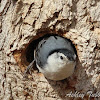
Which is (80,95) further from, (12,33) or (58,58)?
(12,33)

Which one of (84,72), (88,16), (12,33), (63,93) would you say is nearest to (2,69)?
(12,33)

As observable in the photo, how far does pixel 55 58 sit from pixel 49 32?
1.37 ft

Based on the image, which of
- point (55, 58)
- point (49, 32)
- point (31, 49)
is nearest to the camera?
point (55, 58)

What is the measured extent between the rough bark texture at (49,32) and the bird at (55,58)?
0.08 meters

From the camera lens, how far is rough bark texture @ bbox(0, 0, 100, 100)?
2576 mm

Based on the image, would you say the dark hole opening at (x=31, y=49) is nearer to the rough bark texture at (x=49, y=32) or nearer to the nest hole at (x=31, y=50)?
the nest hole at (x=31, y=50)

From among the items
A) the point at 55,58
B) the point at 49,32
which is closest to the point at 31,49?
the point at 49,32

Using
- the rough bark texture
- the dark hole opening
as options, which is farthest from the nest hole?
the rough bark texture

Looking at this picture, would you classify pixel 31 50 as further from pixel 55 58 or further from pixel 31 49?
pixel 55 58

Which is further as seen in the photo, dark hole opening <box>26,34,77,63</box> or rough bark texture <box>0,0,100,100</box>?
dark hole opening <box>26,34,77,63</box>

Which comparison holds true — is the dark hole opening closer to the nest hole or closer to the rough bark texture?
the nest hole

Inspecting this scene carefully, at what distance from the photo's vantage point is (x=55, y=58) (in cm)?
237

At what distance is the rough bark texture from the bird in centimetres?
8

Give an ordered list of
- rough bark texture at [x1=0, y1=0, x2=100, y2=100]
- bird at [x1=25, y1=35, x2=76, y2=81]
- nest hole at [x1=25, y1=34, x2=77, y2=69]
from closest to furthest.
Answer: bird at [x1=25, y1=35, x2=76, y2=81], rough bark texture at [x1=0, y1=0, x2=100, y2=100], nest hole at [x1=25, y1=34, x2=77, y2=69]
